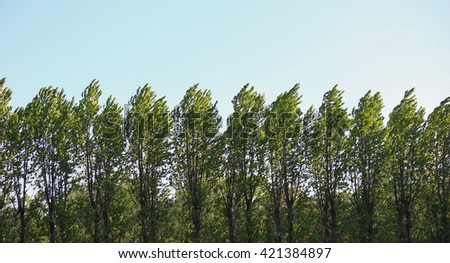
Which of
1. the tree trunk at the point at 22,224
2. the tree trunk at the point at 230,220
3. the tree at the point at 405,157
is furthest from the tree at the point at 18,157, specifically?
the tree at the point at 405,157

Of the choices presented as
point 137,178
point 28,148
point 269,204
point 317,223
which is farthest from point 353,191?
point 28,148

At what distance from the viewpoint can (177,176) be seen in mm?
26625

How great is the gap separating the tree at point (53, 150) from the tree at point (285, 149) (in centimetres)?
1130

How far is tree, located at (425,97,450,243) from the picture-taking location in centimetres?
2769

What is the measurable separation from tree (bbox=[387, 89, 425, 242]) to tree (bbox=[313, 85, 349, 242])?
3.02 meters

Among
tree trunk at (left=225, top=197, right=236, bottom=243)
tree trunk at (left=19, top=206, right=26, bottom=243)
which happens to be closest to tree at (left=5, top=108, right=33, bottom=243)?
tree trunk at (left=19, top=206, right=26, bottom=243)

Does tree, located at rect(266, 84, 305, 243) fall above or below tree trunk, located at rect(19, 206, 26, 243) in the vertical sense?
above

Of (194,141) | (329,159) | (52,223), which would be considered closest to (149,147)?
(194,141)

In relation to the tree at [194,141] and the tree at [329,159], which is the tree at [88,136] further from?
the tree at [329,159]

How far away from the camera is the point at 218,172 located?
26500 millimetres

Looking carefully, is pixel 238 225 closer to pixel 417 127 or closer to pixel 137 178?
pixel 137 178

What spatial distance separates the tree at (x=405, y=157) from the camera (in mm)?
27656

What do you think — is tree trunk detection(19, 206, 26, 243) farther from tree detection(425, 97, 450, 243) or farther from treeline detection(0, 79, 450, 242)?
tree detection(425, 97, 450, 243)

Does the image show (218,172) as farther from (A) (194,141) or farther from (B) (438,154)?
(B) (438,154)
